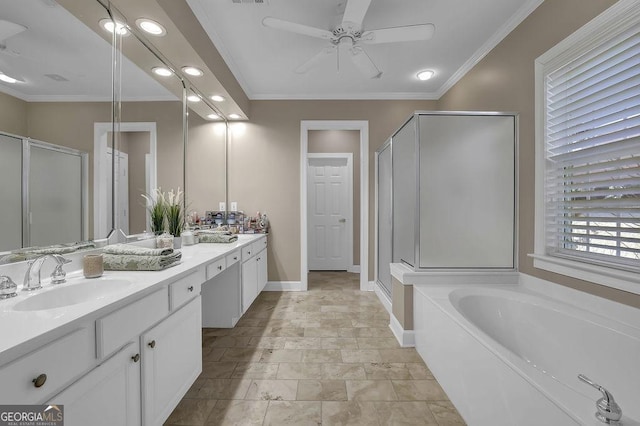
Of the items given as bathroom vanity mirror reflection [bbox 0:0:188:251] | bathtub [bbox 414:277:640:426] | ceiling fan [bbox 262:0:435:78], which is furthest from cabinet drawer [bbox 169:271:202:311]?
ceiling fan [bbox 262:0:435:78]

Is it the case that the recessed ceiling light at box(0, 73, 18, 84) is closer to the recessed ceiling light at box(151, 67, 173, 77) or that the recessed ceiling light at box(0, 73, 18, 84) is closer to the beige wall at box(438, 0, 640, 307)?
the recessed ceiling light at box(151, 67, 173, 77)

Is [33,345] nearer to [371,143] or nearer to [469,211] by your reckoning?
[469,211]

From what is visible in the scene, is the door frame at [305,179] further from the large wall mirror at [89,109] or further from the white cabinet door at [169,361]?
the white cabinet door at [169,361]

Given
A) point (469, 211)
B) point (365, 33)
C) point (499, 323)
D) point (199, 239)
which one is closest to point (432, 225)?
point (469, 211)

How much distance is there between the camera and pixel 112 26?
5.36ft

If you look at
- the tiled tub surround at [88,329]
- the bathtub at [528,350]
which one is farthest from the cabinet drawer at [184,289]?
the bathtub at [528,350]

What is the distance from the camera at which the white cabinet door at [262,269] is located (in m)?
3.18

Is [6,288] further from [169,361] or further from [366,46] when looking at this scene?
[366,46]

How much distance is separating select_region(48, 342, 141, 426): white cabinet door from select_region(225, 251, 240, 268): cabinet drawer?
1.09 m

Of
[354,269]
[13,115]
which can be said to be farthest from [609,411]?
[354,269]

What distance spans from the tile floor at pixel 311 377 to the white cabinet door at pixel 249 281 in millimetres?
203

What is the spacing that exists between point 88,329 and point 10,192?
741 millimetres

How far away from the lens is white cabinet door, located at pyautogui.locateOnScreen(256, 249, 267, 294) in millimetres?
3176

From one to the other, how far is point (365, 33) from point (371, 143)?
1.80 metres
